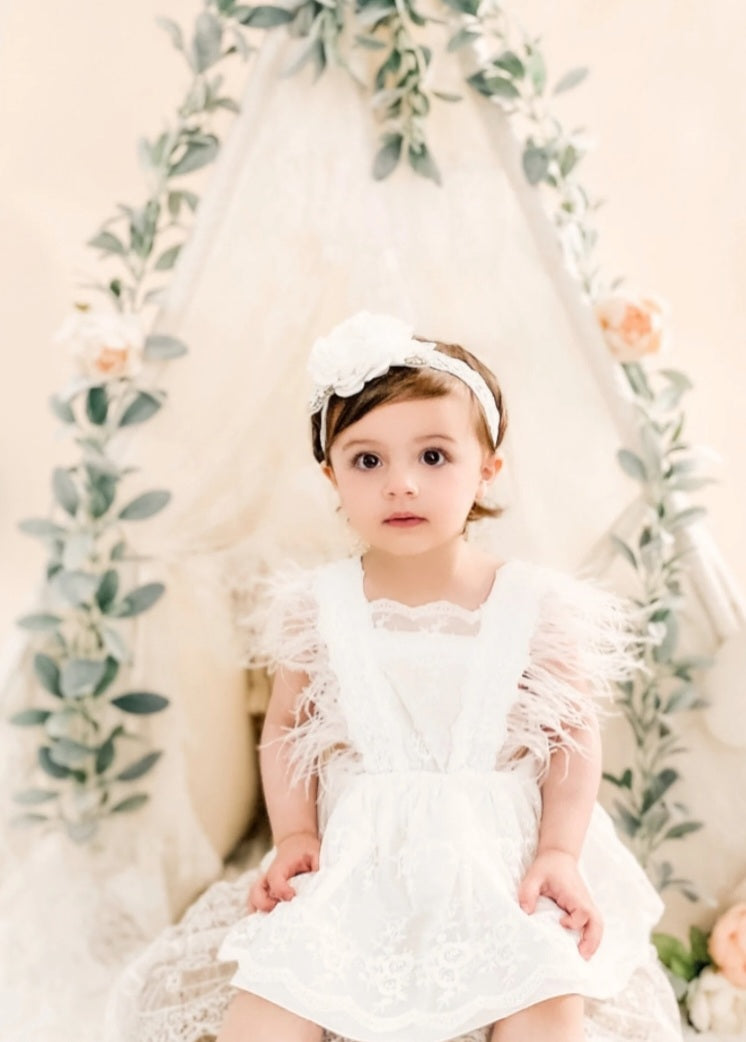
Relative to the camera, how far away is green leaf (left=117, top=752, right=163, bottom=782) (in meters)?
1.71

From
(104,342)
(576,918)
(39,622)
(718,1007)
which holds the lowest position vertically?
(718,1007)

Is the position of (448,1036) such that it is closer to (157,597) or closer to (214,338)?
(157,597)

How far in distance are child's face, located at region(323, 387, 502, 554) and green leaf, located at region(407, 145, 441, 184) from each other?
1.57ft

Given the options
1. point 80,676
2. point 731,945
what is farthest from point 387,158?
point 731,945

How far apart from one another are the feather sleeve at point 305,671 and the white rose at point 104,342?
431 mm

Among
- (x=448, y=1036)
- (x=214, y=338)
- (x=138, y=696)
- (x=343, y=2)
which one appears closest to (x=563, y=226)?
(x=343, y=2)

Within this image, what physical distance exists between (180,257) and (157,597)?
54 cm

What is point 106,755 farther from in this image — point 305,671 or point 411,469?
point 411,469

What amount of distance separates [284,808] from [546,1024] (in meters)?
0.45

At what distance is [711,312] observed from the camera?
2.34m

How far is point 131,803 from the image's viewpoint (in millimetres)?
1711

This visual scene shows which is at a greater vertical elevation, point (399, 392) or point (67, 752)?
point (399, 392)

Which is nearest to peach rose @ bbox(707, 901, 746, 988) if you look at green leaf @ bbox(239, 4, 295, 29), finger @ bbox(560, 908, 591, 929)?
finger @ bbox(560, 908, 591, 929)

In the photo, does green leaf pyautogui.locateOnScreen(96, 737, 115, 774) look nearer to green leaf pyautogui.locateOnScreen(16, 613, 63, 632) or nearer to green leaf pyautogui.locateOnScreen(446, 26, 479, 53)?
green leaf pyautogui.locateOnScreen(16, 613, 63, 632)
